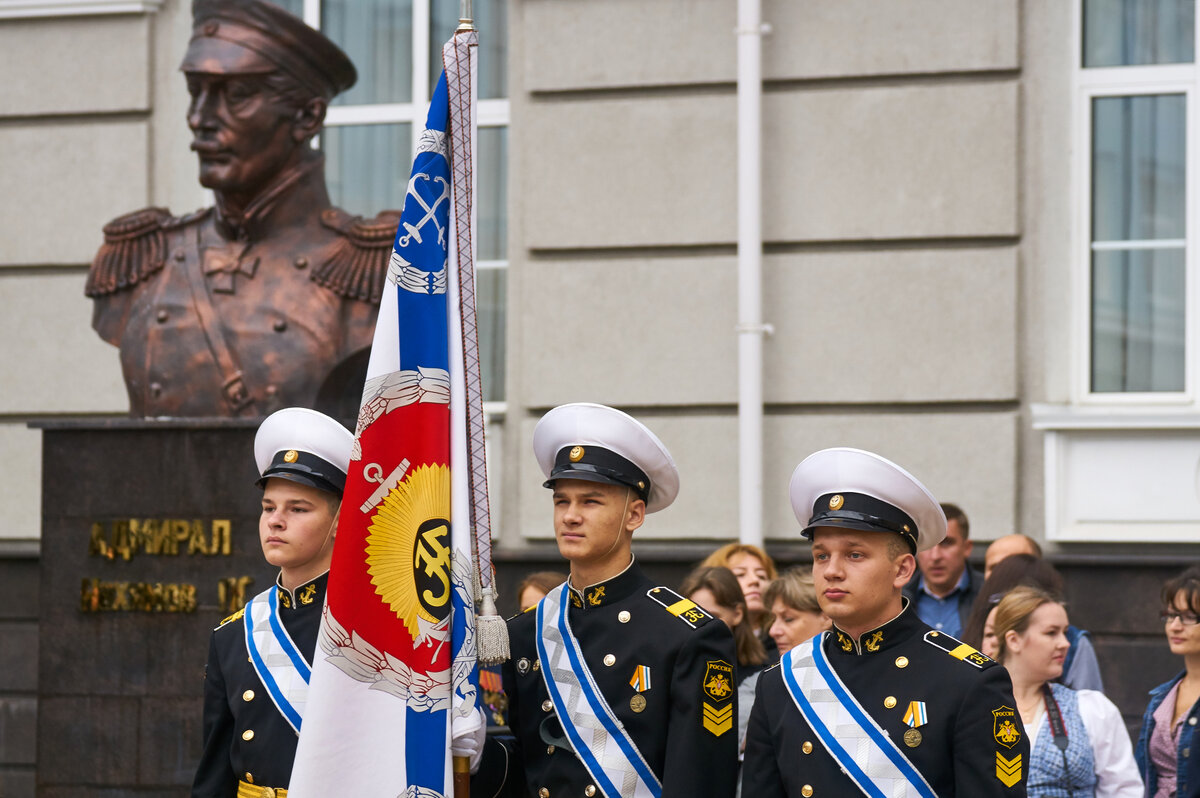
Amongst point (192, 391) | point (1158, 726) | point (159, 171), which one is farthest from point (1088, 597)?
point (159, 171)

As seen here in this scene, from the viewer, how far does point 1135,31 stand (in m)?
8.44

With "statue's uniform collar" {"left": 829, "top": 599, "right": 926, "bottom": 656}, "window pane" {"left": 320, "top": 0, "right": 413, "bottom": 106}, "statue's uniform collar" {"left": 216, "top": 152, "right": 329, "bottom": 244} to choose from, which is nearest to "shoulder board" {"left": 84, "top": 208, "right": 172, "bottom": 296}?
"statue's uniform collar" {"left": 216, "top": 152, "right": 329, "bottom": 244}

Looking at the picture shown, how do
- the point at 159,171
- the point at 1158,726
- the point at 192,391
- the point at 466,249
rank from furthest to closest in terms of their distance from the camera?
the point at 159,171 < the point at 192,391 < the point at 1158,726 < the point at 466,249

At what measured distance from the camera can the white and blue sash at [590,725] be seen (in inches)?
→ 147

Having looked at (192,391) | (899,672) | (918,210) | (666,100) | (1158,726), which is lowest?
(1158,726)

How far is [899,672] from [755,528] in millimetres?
4701

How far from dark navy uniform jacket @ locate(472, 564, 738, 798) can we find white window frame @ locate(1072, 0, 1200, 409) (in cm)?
495

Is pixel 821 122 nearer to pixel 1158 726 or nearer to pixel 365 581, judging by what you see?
pixel 1158 726

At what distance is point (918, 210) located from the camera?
27.5 feet

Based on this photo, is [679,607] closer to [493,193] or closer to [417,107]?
[493,193]

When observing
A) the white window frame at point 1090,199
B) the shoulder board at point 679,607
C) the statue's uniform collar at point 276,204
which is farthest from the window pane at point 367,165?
the shoulder board at point 679,607

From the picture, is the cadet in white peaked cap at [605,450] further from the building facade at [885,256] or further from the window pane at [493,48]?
the window pane at [493,48]

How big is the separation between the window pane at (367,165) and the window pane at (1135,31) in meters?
3.86

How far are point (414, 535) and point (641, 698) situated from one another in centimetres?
62
